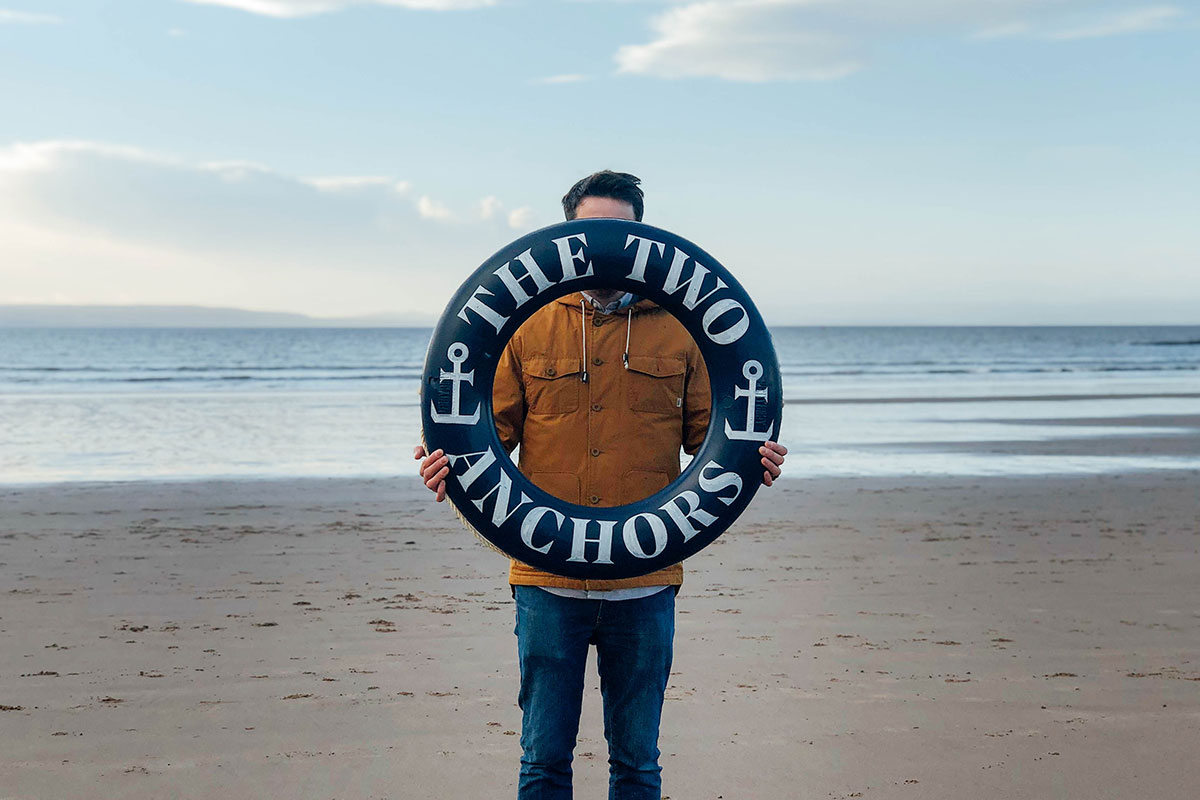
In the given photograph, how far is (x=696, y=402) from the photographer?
221 centimetres

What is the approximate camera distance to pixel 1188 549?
644cm

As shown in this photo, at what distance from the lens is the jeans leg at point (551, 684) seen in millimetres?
2062

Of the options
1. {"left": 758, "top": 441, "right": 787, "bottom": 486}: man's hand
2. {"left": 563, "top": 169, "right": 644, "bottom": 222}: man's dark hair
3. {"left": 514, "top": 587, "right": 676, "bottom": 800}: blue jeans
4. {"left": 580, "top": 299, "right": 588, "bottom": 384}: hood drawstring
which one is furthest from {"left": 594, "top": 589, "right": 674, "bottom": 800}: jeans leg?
{"left": 563, "top": 169, "right": 644, "bottom": 222}: man's dark hair

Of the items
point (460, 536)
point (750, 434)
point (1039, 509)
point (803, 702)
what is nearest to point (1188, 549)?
point (1039, 509)

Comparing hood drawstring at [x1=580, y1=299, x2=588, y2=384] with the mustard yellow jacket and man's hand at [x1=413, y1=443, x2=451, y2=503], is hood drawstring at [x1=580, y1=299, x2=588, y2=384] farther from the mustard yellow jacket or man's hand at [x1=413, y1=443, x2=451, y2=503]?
man's hand at [x1=413, y1=443, x2=451, y2=503]

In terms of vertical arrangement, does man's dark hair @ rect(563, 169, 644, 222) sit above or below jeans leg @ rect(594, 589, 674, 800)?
above

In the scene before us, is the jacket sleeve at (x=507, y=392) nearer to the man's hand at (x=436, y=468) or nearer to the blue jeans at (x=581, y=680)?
the man's hand at (x=436, y=468)

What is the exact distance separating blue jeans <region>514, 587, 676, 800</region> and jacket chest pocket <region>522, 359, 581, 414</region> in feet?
1.17

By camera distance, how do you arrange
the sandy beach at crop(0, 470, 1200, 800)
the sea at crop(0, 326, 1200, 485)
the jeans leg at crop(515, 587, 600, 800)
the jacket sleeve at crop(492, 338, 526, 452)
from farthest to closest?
the sea at crop(0, 326, 1200, 485)
the sandy beach at crop(0, 470, 1200, 800)
the jacket sleeve at crop(492, 338, 526, 452)
the jeans leg at crop(515, 587, 600, 800)

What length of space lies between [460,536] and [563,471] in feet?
15.4

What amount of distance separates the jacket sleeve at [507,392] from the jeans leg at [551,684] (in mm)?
342

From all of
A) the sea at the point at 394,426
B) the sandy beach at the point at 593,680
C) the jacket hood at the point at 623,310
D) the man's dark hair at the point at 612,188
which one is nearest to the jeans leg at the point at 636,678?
the jacket hood at the point at 623,310

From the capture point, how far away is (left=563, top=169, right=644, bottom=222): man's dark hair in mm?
2154

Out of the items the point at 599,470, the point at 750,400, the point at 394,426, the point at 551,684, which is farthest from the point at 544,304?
the point at 394,426
